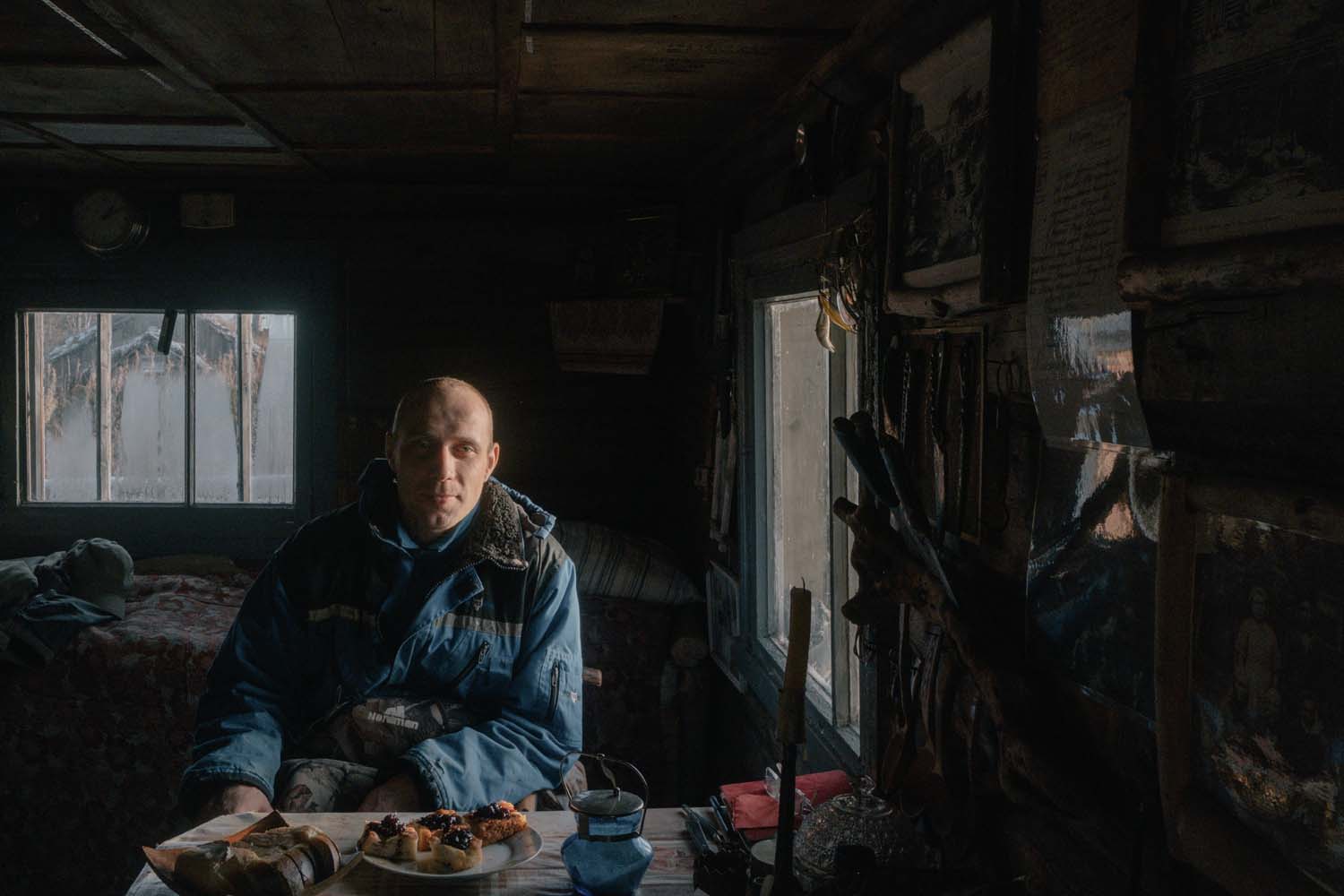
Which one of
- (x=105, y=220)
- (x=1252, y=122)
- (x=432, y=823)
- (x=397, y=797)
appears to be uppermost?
(x=105, y=220)

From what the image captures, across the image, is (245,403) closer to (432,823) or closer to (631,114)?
(631,114)

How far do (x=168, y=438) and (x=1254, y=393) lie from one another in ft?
15.0

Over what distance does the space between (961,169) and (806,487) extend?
1611 millimetres

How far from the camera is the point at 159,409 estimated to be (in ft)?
15.3

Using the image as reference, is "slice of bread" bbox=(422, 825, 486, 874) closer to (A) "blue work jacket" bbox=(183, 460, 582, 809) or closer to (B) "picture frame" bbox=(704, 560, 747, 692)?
(A) "blue work jacket" bbox=(183, 460, 582, 809)

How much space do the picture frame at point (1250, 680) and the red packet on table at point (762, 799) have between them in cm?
85

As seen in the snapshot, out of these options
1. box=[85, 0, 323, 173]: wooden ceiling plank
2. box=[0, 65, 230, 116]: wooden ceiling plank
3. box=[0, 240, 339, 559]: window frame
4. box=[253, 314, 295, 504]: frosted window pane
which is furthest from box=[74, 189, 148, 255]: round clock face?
box=[85, 0, 323, 173]: wooden ceiling plank

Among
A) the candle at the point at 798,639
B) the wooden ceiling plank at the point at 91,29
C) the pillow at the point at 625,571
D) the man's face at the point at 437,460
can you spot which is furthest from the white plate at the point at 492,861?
the pillow at the point at 625,571

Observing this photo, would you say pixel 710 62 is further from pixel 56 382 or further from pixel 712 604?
pixel 56 382

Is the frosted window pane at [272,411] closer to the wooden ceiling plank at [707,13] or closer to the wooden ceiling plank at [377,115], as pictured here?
the wooden ceiling plank at [377,115]

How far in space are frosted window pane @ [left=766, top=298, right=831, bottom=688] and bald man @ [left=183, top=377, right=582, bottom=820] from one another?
70 centimetres

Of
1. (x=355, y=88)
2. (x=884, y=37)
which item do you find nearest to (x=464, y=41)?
(x=355, y=88)

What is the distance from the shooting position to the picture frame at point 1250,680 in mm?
823

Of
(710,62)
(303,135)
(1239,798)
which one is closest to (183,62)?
(303,135)
